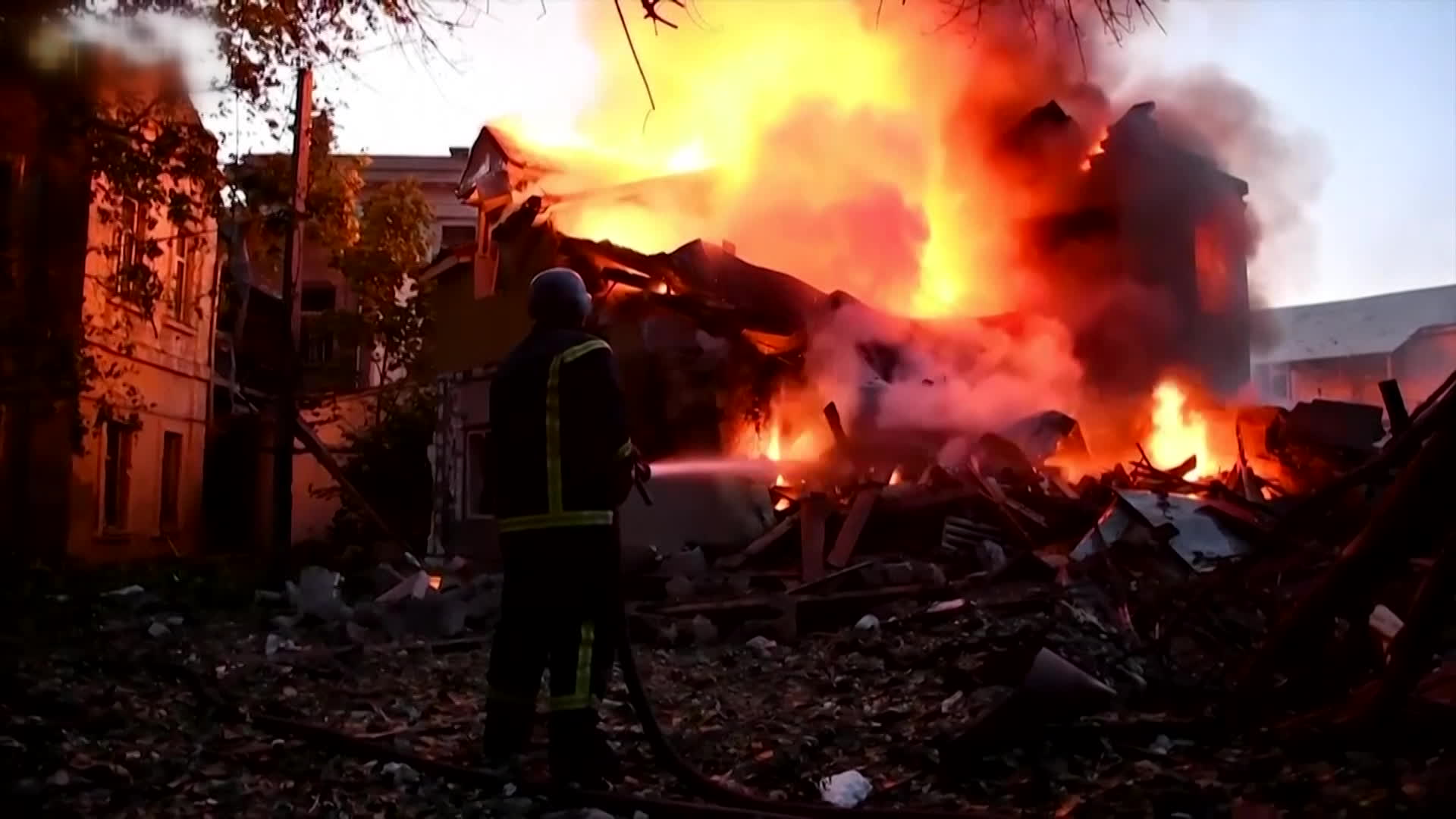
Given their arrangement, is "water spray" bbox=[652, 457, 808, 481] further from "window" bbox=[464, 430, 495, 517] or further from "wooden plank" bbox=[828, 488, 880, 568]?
"window" bbox=[464, 430, 495, 517]

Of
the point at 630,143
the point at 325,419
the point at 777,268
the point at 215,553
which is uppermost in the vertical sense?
the point at 630,143

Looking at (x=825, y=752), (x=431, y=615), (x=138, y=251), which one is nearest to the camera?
(x=825, y=752)

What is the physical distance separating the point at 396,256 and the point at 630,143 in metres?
6.73

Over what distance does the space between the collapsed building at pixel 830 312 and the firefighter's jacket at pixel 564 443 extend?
7805mm

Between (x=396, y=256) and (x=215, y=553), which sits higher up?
(x=396, y=256)

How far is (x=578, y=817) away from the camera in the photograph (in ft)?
12.7

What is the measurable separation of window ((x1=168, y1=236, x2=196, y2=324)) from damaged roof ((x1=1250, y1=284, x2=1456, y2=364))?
27.3m

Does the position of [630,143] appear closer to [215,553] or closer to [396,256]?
[396,256]

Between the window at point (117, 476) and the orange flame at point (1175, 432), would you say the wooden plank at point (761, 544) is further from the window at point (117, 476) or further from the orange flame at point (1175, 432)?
the window at point (117, 476)

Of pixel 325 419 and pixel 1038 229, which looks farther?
pixel 325 419

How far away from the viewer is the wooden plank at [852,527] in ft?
35.6

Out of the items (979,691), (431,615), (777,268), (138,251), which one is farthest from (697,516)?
(979,691)

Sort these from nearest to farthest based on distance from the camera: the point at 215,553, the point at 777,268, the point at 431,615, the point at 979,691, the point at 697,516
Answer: the point at 979,691, the point at 431,615, the point at 697,516, the point at 777,268, the point at 215,553

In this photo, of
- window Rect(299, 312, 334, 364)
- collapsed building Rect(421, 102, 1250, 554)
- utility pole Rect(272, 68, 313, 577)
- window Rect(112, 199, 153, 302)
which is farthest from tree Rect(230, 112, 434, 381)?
window Rect(112, 199, 153, 302)
